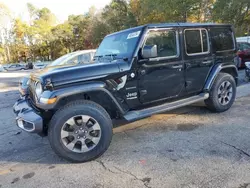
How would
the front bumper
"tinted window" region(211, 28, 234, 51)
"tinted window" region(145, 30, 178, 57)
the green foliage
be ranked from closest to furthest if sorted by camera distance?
the front bumper < "tinted window" region(145, 30, 178, 57) < "tinted window" region(211, 28, 234, 51) < the green foliage

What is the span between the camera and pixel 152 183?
2629 mm

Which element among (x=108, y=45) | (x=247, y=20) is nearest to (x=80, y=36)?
(x=247, y=20)

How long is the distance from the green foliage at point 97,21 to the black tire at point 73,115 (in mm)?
21650

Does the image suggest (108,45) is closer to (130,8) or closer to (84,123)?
(84,123)

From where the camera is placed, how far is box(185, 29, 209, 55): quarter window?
4271 mm

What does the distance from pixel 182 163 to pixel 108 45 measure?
2.67m

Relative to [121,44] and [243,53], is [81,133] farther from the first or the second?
[243,53]

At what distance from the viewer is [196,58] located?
14.4 feet

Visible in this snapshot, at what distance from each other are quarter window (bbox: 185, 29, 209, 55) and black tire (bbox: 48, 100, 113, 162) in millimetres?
2173

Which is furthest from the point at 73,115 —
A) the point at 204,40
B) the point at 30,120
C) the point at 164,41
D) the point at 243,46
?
the point at 243,46

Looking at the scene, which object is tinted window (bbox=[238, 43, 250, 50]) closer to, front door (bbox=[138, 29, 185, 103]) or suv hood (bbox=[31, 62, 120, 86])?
front door (bbox=[138, 29, 185, 103])

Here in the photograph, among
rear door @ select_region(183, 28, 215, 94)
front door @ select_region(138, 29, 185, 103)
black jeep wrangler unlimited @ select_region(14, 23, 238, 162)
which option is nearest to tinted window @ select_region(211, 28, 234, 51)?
black jeep wrangler unlimited @ select_region(14, 23, 238, 162)

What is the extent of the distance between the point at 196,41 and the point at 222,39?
0.81 meters

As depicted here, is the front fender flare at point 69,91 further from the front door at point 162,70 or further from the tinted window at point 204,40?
the tinted window at point 204,40
